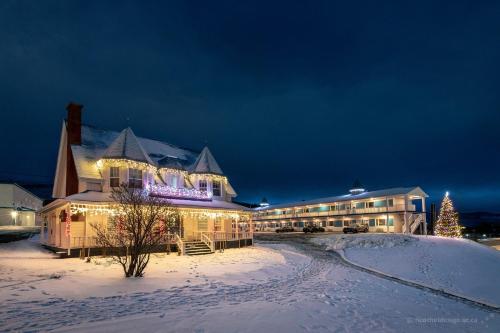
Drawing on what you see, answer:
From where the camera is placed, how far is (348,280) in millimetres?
15789

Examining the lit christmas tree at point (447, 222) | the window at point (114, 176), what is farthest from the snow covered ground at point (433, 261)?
the window at point (114, 176)

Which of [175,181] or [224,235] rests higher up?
[175,181]

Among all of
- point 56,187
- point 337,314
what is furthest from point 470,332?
point 56,187

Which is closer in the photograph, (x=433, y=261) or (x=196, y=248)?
(x=433, y=261)

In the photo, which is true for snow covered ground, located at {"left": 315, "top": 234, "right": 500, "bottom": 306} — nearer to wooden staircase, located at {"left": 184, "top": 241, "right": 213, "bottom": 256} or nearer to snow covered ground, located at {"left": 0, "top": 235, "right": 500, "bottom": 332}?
snow covered ground, located at {"left": 0, "top": 235, "right": 500, "bottom": 332}

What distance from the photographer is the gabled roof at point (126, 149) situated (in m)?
25.2

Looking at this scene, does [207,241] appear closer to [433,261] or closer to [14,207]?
[433,261]

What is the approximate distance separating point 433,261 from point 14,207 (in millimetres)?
54066

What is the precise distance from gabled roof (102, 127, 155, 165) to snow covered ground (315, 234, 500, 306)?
17.7m

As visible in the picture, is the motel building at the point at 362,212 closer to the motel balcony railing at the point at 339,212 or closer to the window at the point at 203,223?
the motel balcony railing at the point at 339,212

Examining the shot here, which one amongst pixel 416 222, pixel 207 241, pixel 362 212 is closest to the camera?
pixel 207 241

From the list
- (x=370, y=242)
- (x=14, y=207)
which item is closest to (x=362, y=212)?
(x=370, y=242)

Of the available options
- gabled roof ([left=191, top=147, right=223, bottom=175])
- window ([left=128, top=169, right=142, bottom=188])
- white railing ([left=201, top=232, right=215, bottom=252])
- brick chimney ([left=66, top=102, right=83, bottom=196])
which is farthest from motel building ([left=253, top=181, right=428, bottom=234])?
brick chimney ([left=66, top=102, right=83, bottom=196])

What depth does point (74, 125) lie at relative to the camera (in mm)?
27406
